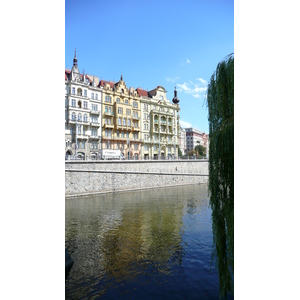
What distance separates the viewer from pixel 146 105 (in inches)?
1284

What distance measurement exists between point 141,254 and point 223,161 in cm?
464

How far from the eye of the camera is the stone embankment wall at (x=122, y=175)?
1791 cm

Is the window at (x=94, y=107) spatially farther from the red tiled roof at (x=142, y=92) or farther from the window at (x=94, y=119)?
the red tiled roof at (x=142, y=92)

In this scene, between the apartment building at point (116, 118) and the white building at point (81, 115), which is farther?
the apartment building at point (116, 118)

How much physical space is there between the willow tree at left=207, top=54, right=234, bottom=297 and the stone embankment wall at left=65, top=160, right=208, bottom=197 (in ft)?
38.7

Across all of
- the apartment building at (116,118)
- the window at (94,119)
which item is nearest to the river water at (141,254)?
the apartment building at (116,118)

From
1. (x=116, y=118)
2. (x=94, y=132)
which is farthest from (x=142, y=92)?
(x=94, y=132)

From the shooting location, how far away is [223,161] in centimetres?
337

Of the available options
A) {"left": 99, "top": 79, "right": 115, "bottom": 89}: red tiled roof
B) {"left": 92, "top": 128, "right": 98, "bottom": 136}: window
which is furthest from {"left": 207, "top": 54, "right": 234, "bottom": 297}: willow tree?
{"left": 99, "top": 79, "right": 115, "bottom": 89}: red tiled roof

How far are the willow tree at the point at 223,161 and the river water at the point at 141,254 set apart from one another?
1.59 meters

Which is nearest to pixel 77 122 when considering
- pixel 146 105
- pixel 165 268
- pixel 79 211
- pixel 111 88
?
pixel 111 88

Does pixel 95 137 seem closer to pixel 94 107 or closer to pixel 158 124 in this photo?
pixel 94 107

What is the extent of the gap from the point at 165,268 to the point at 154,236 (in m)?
2.58
